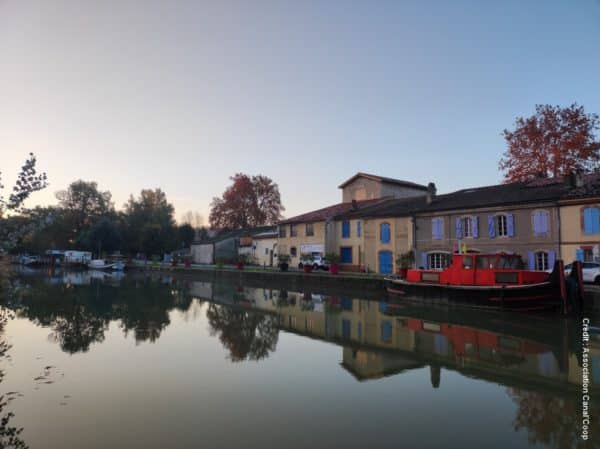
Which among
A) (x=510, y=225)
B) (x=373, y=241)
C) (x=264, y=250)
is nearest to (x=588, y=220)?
(x=510, y=225)

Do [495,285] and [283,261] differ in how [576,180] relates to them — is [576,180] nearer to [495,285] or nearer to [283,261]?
[495,285]

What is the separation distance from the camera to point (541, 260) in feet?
68.6

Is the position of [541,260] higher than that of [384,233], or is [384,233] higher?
[384,233]

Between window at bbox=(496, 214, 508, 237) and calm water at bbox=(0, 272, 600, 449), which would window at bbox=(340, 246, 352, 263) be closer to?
window at bbox=(496, 214, 508, 237)

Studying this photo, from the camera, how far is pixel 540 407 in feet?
22.0

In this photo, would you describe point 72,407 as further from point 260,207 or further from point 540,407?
point 260,207

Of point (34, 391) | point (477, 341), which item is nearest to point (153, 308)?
point (34, 391)

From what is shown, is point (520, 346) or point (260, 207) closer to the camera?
point (520, 346)

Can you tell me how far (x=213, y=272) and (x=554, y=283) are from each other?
31.5 meters

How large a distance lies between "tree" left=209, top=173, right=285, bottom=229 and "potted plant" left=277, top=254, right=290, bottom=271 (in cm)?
1872

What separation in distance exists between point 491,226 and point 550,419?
17.9m

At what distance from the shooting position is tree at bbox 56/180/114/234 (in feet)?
225

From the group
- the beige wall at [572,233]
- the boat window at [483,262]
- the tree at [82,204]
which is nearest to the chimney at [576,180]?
the beige wall at [572,233]

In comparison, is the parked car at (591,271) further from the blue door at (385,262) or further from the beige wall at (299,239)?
the beige wall at (299,239)
